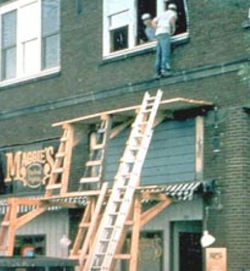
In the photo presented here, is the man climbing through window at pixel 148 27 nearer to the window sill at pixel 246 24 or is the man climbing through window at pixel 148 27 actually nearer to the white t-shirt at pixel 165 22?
the white t-shirt at pixel 165 22

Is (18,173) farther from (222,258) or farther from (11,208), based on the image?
(222,258)

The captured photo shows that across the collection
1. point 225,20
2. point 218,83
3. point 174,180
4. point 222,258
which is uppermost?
point 225,20

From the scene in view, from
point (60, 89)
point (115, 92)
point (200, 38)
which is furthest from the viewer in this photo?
A: point (60, 89)

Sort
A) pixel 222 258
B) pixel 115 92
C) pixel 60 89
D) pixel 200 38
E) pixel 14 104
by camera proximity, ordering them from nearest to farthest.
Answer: pixel 222 258
pixel 200 38
pixel 115 92
pixel 60 89
pixel 14 104

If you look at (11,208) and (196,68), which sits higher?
Answer: (196,68)

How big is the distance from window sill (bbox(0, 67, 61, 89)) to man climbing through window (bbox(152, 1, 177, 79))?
3.79 meters

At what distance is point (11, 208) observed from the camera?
17562mm

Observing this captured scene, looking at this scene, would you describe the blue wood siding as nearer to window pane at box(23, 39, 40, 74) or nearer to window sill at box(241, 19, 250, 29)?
window sill at box(241, 19, 250, 29)

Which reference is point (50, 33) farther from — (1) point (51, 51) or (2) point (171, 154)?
(2) point (171, 154)

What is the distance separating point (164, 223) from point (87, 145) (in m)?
3.13

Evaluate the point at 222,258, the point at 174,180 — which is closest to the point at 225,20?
the point at 174,180

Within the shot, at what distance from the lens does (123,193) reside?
16.6 m

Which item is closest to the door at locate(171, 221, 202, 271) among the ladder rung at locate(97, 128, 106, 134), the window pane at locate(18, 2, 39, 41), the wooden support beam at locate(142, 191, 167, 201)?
the wooden support beam at locate(142, 191, 167, 201)

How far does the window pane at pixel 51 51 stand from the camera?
2236cm
